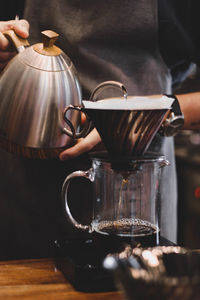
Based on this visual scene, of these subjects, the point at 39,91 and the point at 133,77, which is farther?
the point at 133,77

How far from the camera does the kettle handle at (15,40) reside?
111 centimetres

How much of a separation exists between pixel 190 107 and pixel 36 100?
50cm

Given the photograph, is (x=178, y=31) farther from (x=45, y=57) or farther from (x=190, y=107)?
(x=45, y=57)

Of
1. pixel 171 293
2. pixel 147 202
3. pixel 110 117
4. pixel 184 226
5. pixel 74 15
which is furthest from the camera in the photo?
pixel 184 226

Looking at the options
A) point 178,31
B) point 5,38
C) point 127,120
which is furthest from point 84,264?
point 178,31

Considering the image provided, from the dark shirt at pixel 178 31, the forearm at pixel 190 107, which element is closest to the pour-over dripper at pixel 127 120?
the forearm at pixel 190 107

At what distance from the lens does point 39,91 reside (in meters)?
1.05

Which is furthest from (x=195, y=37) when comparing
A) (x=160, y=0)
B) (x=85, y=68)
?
(x=85, y=68)

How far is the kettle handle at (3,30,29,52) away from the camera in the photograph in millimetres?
1111

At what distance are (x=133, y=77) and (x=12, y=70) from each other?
0.45 metres

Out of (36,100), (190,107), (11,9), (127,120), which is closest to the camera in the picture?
(127,120)

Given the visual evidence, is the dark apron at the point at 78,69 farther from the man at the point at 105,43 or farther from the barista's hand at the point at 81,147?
the barista's hand at the point at 81,147

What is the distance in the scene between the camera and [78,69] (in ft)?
4.58

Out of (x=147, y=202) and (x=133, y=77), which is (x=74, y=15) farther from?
(x=147, y=202)
